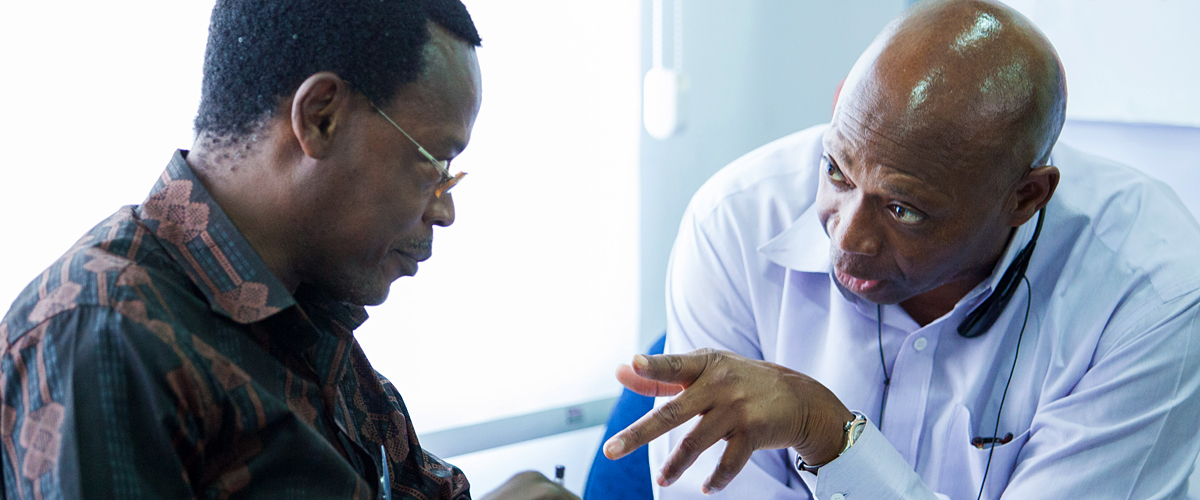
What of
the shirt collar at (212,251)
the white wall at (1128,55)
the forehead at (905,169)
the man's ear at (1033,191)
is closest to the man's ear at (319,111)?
the shirt collar at (212,251)

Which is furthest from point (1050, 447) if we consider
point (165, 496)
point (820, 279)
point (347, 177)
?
point (165, 496)

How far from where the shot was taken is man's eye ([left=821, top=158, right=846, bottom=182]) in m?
1.34

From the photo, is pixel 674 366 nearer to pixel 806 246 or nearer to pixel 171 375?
pixel 806 246

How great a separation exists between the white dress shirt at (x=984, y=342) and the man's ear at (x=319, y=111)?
0.86 metres

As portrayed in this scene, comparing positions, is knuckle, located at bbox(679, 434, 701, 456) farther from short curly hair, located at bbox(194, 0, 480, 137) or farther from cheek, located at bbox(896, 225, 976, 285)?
short curly hair, located at bbox(194, 0, 480, 137)

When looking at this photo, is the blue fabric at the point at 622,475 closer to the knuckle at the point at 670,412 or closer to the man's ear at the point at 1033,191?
the knuckle at the point at 670,412

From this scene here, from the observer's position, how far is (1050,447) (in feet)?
4.44

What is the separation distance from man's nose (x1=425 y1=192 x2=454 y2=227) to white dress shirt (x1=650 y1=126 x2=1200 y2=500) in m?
0.67

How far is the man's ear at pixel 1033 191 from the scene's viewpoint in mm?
1288

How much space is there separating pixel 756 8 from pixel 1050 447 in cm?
147

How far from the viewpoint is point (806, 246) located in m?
1.54

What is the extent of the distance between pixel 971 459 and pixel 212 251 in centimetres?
125

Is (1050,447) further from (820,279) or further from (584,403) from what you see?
(584,403)

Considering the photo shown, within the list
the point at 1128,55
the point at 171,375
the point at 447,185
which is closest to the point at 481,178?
the point at 447,185
